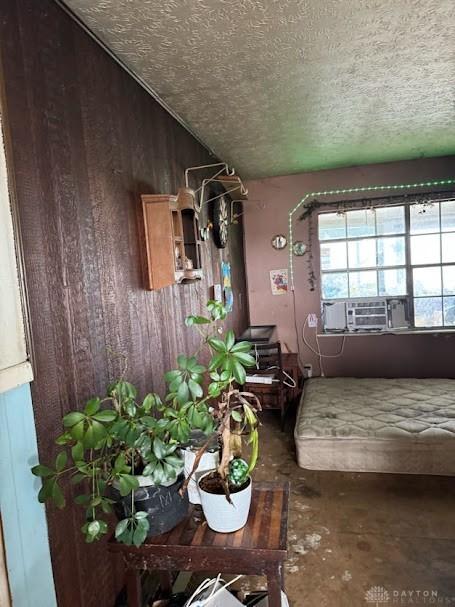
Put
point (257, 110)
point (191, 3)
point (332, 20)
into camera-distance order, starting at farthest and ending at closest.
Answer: point (257, 110) < point (332, 20) < point (191, 3)

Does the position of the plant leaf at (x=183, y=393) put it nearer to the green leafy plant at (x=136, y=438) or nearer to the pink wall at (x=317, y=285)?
the green leafy plant at (x=136, y=438)

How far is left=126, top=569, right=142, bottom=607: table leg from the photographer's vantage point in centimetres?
120

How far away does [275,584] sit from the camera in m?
1.10

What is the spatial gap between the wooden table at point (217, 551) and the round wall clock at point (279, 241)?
3616 mm

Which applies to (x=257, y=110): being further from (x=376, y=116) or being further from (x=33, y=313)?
(x=33, y=313)

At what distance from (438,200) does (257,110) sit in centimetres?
271

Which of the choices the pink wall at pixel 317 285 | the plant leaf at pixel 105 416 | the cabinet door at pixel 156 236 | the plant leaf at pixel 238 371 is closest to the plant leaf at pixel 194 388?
the plant leaf at pixel 238 371

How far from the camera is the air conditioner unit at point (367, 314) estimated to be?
4.35 meters

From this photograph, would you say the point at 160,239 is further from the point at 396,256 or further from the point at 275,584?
the point at 396,256

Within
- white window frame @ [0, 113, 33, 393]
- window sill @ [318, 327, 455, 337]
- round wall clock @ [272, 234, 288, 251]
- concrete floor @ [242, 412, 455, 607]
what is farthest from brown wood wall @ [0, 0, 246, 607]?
window sill @ [318, 327, 455, 337]

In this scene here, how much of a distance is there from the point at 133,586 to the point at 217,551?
358 mm

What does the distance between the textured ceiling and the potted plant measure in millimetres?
1368

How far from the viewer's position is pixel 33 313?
107 centimetres

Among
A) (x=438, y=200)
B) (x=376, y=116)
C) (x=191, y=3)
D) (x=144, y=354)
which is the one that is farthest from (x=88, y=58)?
(x=438, y=200)
